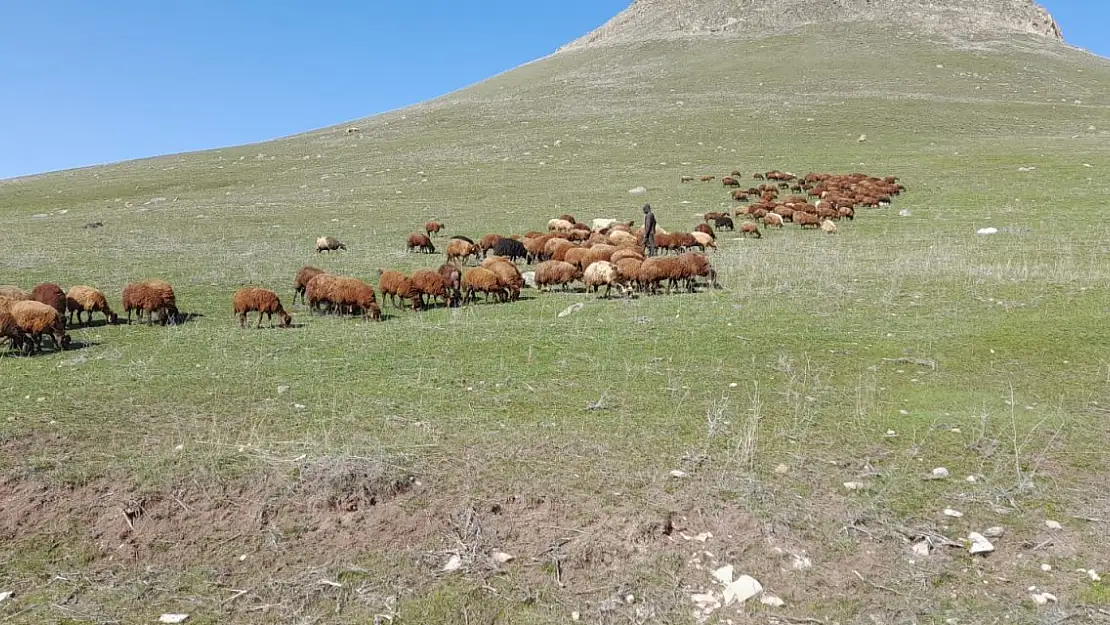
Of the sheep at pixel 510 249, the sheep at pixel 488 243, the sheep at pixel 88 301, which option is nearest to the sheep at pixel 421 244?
the sheep at pixel 488 243

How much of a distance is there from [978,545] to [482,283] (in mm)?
11870

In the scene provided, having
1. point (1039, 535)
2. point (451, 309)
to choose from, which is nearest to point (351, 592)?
point (1039, 535)

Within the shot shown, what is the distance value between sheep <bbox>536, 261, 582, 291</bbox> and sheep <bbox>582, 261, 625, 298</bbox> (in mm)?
670

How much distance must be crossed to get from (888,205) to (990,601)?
2734 cm

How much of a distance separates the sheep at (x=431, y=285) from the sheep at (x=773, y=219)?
1576cm

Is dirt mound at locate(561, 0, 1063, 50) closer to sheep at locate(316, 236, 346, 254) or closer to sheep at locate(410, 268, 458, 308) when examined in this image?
sheep at locate(316, 236, 346, 254)

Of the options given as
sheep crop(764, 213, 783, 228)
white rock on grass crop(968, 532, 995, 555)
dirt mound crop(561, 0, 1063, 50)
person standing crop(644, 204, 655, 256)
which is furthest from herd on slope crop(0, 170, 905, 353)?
dirt mound crop(561, 0, 1063, 50)

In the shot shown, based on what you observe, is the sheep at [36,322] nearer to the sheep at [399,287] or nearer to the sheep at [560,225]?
the sheep at [399,287]

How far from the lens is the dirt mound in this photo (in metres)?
84.2

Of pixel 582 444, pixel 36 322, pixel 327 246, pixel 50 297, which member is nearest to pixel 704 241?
pixel 327 246

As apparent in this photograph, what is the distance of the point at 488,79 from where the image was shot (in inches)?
3883

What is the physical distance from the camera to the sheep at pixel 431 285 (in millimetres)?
15641

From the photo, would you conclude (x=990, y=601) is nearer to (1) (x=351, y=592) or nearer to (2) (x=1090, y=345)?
(1) (x=351, y=592)

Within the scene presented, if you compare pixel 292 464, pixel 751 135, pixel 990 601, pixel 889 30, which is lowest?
pixel 990 601
